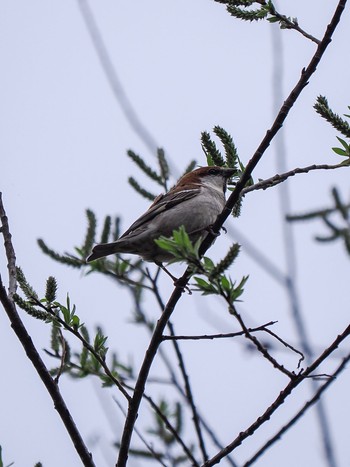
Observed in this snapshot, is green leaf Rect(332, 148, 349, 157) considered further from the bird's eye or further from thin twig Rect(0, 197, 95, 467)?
the bird's eye

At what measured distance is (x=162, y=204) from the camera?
21.5 ft

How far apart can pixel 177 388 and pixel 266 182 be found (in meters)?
1.76

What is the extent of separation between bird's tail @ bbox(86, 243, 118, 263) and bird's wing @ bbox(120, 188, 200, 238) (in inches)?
16.0

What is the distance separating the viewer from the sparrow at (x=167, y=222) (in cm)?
600

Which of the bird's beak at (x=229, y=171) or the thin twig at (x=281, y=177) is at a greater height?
the bird's beak at (x=229, y=171)

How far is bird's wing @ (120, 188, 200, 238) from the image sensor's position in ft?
20.8

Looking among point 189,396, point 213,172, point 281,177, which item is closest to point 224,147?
point 281,177

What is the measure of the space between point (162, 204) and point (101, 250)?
1.04 meters

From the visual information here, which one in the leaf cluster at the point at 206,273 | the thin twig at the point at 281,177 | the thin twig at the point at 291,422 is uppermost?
the thin twig at the point at 281,177

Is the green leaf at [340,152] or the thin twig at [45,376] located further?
the green leaf at [340,152]

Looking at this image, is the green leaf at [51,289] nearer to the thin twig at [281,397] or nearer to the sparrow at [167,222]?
the thin twig at [281,397]

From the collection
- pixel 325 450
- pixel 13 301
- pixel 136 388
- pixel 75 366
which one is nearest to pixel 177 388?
pixel 75 366

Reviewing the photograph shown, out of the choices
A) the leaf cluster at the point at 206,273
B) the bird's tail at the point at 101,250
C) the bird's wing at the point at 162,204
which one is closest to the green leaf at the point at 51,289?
the leaf cluster at the point at 206,273

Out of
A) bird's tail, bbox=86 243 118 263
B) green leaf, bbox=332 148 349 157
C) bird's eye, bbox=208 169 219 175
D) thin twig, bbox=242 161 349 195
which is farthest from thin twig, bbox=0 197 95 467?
bird's eye, bbox=208 169 219 175
